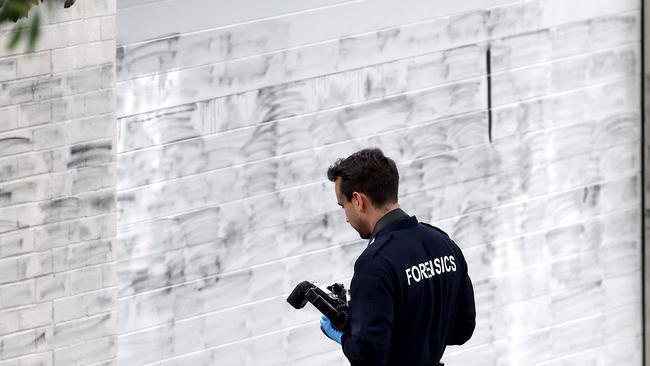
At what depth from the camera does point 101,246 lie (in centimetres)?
662

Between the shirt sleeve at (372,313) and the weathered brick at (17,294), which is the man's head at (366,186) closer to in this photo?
the shirt sleeve at (372,313)

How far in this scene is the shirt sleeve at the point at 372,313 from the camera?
5.23 m

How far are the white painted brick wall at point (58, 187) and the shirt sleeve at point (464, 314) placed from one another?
176cm

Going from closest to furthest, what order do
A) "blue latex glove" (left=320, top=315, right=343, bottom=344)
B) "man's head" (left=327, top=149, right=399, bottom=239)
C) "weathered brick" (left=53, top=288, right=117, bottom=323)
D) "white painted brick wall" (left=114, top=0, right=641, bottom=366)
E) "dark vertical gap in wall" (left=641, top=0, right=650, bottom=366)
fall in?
"man's head" (left=327, top=149, right=399, bottom=239) < "blue latex glove" (left=320, top=315, right=343, bottom=344) < "weathered brick" (left=53, top=288, right=117, bottom=323) < "white painted brick wall" (left=114, top=0, right=641, bottom=366) < "dark vertical gap in wall" (left=641, top=0, right=650, bottom=366)

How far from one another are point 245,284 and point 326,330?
1.71m

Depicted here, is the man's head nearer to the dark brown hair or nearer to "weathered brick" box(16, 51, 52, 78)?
the dark brown hair

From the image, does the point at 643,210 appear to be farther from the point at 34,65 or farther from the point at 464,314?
the point at 34,65

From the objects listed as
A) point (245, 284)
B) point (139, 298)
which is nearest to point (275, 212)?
point (245, 284)

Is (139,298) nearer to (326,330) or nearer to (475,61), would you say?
(326,330)

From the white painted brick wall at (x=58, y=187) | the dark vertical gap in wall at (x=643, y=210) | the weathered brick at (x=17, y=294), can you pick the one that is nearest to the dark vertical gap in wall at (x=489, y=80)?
the dark vertical gap in wall at (x=643, y=210)

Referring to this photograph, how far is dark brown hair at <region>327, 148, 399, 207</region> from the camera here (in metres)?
5.43

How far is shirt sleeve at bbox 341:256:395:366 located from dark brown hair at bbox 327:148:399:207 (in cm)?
28

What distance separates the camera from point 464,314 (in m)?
5.77

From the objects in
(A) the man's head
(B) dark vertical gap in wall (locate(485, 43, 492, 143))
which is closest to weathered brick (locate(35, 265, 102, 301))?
(A) the man's head
